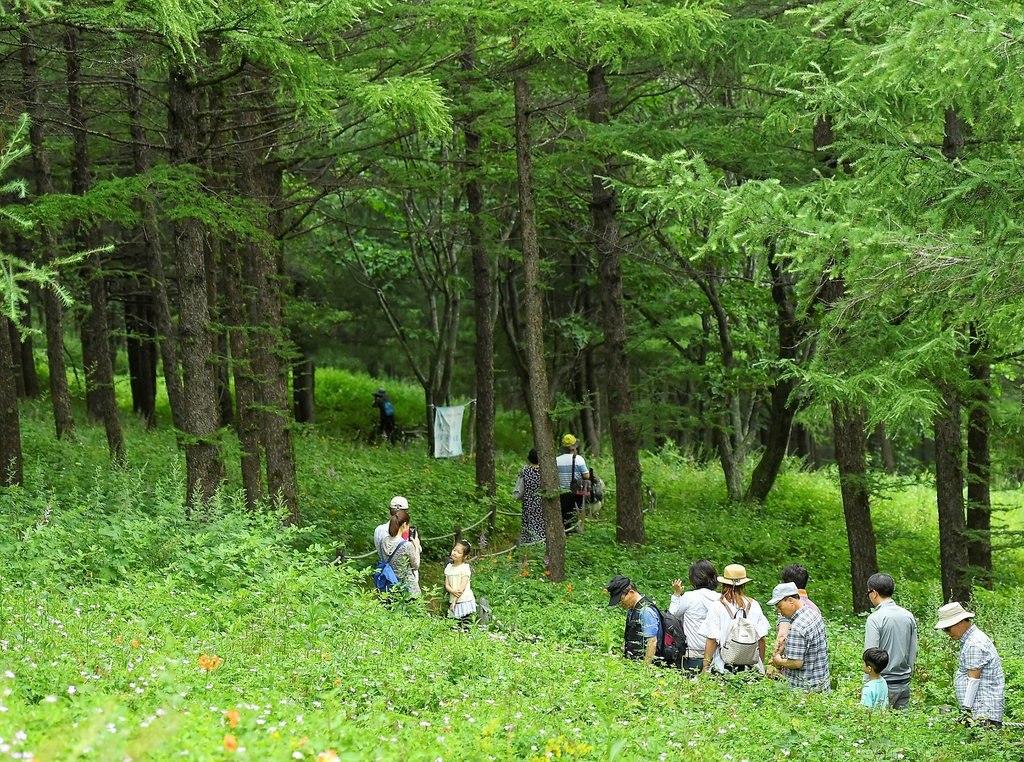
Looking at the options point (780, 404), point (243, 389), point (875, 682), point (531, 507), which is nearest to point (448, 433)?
point (780, 404)

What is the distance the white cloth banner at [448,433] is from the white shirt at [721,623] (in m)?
15.3

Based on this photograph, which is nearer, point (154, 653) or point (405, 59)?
point (154, 653)

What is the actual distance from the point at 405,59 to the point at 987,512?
396 inches

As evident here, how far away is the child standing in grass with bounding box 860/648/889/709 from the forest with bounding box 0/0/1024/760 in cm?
42

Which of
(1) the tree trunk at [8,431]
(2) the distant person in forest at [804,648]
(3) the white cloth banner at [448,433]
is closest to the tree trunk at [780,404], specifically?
(3) the white cloth banner at [448,433]

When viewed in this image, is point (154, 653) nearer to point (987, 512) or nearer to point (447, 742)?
point (447, 742)

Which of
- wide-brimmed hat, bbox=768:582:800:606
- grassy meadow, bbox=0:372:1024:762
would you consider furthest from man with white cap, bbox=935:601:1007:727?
wide-brimmed hat, bbox=768:582:800:606

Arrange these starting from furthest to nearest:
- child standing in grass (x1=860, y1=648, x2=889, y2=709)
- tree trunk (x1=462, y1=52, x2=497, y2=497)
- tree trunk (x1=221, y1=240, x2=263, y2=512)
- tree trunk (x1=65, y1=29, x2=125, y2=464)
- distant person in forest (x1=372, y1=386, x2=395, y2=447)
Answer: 1. distant person in forest (x1=372, y1=386, x2=395, y2=447)
2. tree trunk (x1=462, y1=52, x2=497, y2=497)
3. tree trunk (x1=221, y1=240, x2=263, y2=512)
4. tree trunk (x1=65, y1=29, x2=125, y2=464)
5. child standing in grass (x1=860, y1=648, x2=889, y2=709)

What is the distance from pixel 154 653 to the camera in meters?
6.33

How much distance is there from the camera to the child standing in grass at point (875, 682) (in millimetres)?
7191

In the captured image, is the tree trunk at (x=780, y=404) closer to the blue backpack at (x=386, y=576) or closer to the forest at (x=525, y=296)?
the forest at (x=525, y=296)

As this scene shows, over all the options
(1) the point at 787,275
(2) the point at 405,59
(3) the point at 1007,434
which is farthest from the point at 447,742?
(1) the point at 787,275

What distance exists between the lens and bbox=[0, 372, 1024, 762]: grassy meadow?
5082mm

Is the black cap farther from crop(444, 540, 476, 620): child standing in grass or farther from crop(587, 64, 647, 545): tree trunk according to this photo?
crop(587, 64, 647, 545): tree trunk
